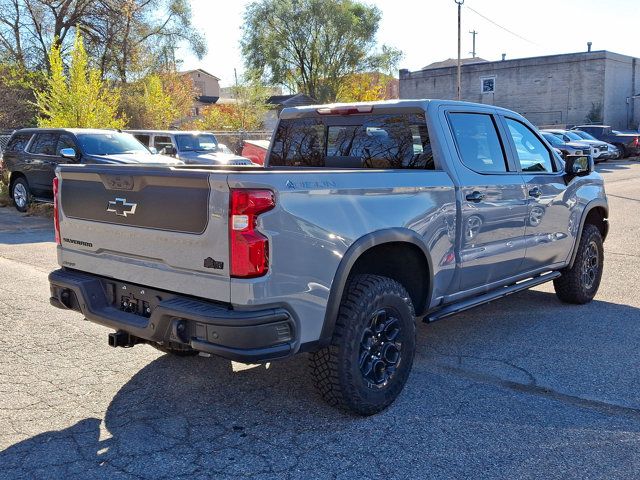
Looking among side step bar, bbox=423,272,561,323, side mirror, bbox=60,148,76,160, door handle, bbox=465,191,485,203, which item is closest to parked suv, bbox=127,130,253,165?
side mirror, bbox=60,148,76,160

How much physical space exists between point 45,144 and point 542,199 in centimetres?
1074

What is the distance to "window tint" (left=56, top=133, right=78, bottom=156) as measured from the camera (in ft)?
40.6

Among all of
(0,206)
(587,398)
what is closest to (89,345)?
(587,398)

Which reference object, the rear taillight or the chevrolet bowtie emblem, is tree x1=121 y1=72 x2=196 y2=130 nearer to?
the chevrolet bowtie emblem

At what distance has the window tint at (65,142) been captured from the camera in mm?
12367

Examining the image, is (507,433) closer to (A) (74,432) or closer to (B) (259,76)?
(A) (74,432)

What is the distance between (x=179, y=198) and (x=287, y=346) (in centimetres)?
97

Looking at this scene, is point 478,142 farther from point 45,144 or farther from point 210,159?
point 210,159

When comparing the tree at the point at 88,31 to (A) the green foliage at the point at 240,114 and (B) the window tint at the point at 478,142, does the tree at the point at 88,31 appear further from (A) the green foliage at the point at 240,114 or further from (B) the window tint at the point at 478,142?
(B) the window tint at the point at 478,142

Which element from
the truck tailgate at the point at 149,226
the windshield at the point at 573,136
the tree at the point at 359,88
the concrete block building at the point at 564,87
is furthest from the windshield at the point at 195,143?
the tree at the point at 359,88

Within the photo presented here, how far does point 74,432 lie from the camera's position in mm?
3617

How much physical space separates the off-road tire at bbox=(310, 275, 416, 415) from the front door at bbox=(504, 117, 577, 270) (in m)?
2.00

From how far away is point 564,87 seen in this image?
4319 centimetres

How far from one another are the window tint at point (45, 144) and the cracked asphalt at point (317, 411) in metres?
7.74
